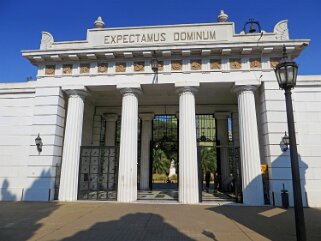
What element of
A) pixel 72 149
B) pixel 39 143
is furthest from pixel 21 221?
pixel 39 143

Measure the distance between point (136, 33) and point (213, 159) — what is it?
3669 cm

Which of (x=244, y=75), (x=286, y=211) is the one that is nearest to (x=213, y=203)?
(x=286, y=211)

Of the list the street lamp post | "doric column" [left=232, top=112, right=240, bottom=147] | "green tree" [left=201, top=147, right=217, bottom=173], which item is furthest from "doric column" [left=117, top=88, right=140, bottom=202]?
"green tree" [left=201, top=147, right=217, bottom=173]

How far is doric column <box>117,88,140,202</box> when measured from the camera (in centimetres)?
1262

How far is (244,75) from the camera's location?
522 inches

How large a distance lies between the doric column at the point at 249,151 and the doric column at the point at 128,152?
5.57 metres

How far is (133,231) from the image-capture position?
22.7 feet

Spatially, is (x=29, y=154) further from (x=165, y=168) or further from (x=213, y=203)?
(x=165, y=168)

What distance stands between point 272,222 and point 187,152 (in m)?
5.22

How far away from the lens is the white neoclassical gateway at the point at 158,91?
1248 cm

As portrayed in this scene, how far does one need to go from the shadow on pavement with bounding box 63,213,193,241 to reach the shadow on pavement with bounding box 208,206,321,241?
232 centimetres

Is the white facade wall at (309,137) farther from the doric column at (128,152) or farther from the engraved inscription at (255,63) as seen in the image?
the doric column at (128,152)

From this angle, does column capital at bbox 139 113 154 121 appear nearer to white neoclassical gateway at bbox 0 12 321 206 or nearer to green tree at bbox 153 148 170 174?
white neoclassical gateway at bbox 0 12 321 206

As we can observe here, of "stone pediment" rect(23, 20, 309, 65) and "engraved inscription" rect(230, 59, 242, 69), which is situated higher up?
"stone pediment" rect(23, 20, 309, 65)
